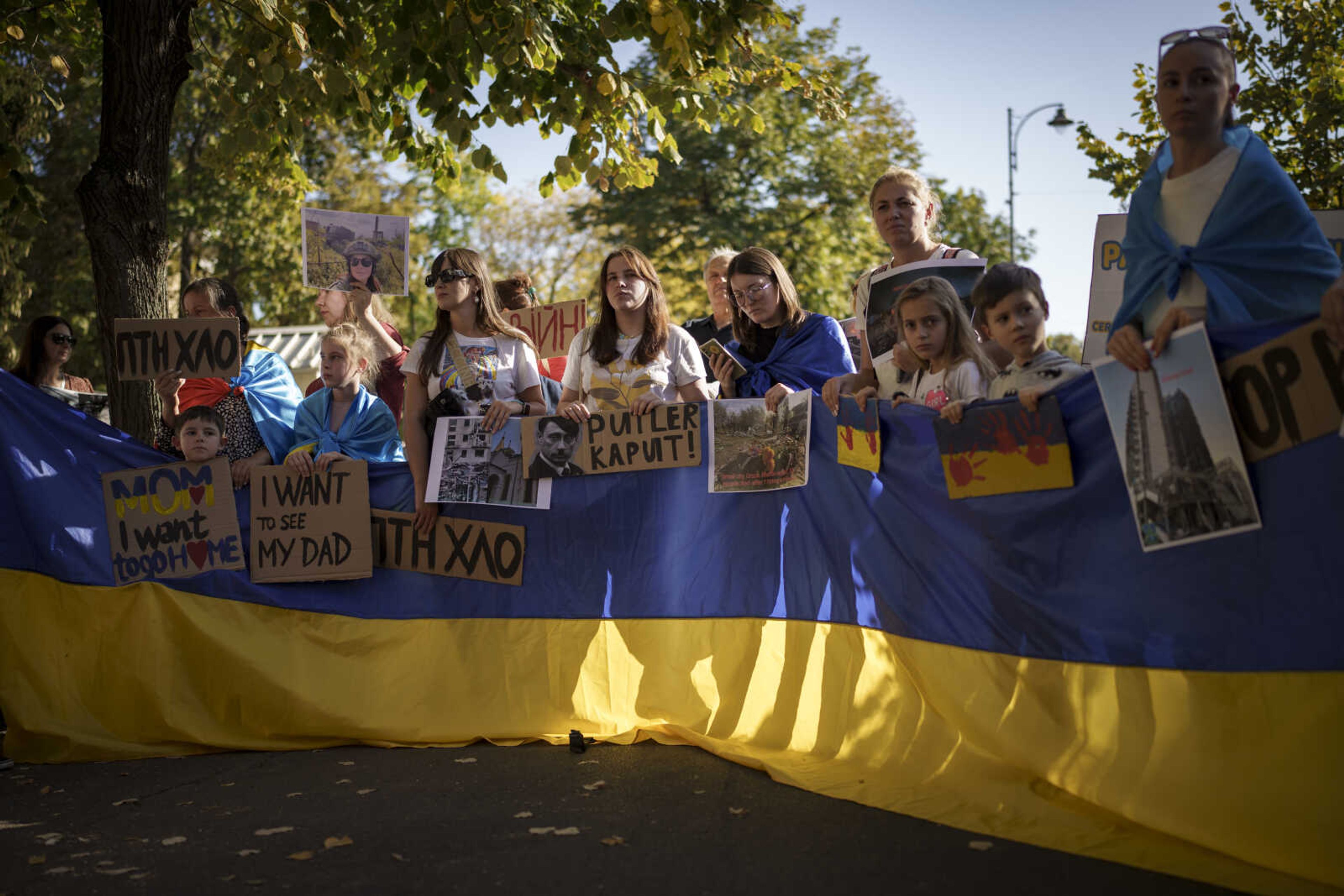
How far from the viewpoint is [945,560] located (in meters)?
4.44

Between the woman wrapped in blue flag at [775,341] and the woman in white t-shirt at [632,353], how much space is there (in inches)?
8.7

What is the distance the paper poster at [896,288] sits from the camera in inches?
205

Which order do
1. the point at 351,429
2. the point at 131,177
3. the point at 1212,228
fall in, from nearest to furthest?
the point at 1212,228 < the point at 351,429 < the point at 131,177

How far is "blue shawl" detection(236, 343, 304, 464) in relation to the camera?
20.7 ft

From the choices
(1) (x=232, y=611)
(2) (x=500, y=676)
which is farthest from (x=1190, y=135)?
(1) (x=232, y=611)

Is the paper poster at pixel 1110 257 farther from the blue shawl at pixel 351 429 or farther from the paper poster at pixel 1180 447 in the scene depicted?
the blue shawl at pixel 351 429

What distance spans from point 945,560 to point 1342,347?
1642 millimetres

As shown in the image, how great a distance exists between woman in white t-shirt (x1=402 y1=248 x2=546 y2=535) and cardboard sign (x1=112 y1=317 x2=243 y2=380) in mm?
873

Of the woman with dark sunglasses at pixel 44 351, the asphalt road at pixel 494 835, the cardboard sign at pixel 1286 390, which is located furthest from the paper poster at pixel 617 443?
the woman with dark sunglasses at pixel 44 351

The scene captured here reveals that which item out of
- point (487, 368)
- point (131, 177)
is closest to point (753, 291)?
point (487, 368)

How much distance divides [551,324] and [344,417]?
6.53ft

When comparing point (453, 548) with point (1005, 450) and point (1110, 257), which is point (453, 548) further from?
point (1110, 257)

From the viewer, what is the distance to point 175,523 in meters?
6.05

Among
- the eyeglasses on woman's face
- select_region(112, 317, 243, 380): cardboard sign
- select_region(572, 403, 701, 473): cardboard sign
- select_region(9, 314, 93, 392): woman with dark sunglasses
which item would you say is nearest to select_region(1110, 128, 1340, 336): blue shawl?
the eyeglasses on woman's face
